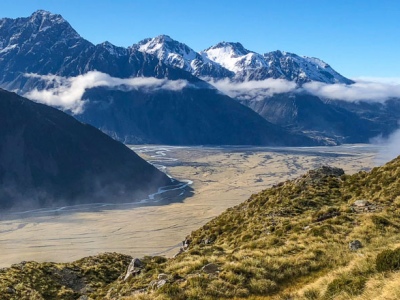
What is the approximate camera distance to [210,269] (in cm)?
2155

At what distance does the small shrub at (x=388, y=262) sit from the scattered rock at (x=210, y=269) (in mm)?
7713

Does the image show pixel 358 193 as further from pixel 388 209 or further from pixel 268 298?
pixel 268 298

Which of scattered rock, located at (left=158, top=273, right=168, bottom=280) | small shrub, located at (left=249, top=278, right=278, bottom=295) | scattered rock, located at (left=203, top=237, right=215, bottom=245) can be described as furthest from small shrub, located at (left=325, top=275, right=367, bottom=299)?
scattered rock, located at (left=203, top=237, right=215, bottom=245)

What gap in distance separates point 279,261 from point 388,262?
20.1 ft

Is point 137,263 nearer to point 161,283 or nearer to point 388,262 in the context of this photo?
point 161,283

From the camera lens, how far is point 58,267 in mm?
33000

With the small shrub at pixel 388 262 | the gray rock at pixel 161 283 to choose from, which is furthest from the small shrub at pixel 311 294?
the gray rock at pixel 161 283

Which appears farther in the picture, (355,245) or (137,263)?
(137,263)

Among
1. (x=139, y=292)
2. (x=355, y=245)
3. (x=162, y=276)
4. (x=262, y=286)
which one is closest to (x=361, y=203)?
(x=355, y=245)

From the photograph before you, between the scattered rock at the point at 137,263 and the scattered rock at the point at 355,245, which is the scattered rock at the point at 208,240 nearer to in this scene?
the scattered rock at the point at 137,263

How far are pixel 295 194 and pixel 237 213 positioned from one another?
20.2 ft

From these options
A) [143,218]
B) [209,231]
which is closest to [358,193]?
[209,231]

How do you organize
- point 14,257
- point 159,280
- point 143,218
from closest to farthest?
point 159,280 → point 14,257 → point 143,218

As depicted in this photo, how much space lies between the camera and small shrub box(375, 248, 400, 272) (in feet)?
53.7
